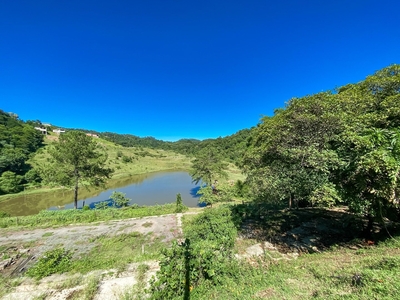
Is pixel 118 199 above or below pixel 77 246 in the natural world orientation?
above

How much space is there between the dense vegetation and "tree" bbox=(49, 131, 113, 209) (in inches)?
670

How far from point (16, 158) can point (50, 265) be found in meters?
40.3

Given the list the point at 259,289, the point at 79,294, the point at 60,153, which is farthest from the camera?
the point at 60,153

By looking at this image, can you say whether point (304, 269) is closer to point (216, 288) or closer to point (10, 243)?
point (216, 288)

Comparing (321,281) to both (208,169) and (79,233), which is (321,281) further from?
(208,169)

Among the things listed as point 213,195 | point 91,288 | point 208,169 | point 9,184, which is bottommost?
point 91,288

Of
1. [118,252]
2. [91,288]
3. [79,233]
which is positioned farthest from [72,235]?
[91,288]

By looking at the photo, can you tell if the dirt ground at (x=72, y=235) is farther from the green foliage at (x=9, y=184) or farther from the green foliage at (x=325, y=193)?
the green foliage at (x=9, y=184)

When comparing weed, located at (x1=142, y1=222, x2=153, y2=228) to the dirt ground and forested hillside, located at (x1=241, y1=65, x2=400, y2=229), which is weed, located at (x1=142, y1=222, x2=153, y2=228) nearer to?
the dirt ground

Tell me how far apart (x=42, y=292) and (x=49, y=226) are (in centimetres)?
952

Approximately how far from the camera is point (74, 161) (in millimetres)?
18750

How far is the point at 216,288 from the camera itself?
14.1ft

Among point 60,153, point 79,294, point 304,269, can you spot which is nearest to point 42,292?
point 79,294

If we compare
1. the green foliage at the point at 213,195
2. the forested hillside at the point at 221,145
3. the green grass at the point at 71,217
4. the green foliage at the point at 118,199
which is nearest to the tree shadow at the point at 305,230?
the green foliage at the point at 213,195
